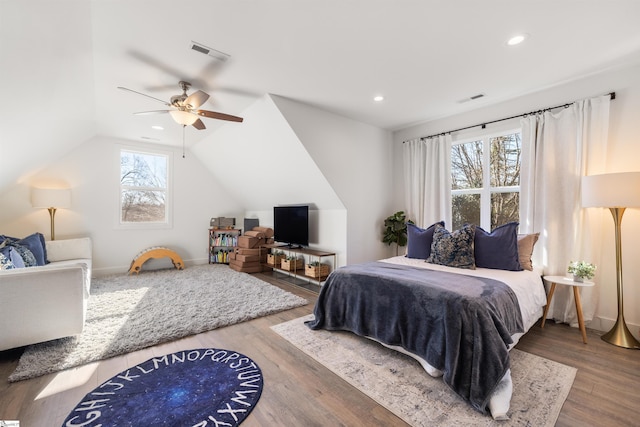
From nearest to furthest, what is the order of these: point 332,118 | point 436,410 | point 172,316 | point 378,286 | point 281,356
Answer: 1. point 436,410
2. point 281,356
3. point 378,286
4. point 172,316
5. point 332,118

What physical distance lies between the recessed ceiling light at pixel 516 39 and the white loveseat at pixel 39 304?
161 inches

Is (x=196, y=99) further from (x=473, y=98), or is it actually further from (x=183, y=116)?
(x=473, y=98)

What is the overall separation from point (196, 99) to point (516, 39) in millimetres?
2913

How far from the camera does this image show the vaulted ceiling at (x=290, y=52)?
1.88 m

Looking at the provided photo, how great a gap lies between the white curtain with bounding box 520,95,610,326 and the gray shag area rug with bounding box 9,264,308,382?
2898 millimetres

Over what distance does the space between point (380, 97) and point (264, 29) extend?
5.76ft

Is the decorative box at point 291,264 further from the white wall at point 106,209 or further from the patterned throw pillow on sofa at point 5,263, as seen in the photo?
the patterned throw pillow on sofa at point 5,263

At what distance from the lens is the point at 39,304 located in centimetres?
221

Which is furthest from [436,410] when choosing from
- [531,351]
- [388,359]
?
[531,351]

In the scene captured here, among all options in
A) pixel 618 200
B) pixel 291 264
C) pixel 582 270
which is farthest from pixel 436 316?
pixel 291 264

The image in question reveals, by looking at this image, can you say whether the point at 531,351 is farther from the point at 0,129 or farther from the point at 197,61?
the point at 0,129

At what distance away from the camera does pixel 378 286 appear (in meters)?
2.43

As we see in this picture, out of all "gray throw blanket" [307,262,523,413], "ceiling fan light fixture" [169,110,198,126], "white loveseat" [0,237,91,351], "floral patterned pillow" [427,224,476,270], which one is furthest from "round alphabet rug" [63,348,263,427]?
"ceiling fan light fixture" [169,110,198,126]

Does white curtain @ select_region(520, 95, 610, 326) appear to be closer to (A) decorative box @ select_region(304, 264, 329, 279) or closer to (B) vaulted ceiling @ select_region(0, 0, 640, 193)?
(B) vaulted ceiling @ select_region(0, 0, 640, 193)
